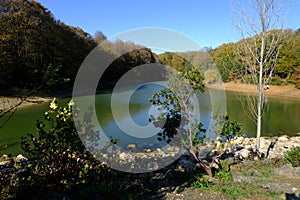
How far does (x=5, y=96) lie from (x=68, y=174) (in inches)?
777

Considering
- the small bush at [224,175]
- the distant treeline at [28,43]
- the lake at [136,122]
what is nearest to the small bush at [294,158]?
the small bush at [224,175]

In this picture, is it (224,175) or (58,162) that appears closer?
(58,162)

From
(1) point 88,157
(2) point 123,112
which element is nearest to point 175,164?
(1) point 88,157

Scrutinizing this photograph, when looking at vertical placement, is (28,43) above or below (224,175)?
above

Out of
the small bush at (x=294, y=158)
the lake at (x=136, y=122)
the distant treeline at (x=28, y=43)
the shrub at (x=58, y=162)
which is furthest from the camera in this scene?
the distant treeline at (x=28, y=43)

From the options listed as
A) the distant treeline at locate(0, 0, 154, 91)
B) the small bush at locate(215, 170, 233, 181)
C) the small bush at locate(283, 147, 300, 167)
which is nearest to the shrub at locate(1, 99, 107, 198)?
the small bush at locate(215, 170, 233, 181)

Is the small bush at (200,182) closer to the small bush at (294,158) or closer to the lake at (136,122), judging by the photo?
the small bush at (294,158)

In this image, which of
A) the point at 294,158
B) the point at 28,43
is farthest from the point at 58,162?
the point at 28,43

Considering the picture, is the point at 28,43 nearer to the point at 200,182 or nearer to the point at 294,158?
the point at 200,182

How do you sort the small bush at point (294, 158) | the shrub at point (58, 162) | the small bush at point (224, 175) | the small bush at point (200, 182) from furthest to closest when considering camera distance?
the small bush at point (294, 158)
the small bush at point (224, 175)
the small bush at point (200, 182)
the shrub at point (58, 162)

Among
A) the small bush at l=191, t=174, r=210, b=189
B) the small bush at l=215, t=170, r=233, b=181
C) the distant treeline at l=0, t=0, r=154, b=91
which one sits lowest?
the small bush at l=215, t=170, r=233, b=181

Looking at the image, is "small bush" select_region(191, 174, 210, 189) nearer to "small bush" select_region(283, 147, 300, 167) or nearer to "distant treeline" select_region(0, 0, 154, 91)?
"small bush" select_region(283, 147, 300, 167)

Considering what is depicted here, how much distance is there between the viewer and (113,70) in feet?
122

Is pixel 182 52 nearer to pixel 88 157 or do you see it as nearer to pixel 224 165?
pixel 224 165
